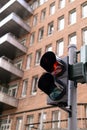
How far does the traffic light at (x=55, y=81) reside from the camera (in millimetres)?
2449

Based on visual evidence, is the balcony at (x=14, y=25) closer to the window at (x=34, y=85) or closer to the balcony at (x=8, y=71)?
the balcony at (x=8, y=71)

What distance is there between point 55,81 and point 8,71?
18.9 meters

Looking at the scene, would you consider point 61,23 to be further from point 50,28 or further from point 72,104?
point 72,104

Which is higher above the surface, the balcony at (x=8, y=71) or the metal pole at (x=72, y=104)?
the balcony at (x=8, y=71)

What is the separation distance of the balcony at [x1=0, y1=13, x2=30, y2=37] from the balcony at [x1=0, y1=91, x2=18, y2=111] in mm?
7604

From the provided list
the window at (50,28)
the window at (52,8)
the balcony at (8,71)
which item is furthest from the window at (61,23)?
the balcony at (8,71)

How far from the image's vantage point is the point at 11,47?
2283cm

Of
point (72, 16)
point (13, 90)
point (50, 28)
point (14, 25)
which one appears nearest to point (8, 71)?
point (13, 90)

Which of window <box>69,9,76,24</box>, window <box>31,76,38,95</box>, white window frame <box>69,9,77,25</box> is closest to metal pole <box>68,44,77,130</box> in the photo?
window <box>31,76,38,95</box>

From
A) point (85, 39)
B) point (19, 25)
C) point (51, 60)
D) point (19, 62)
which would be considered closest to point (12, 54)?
point (19, 62)

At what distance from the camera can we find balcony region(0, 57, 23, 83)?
68.0 ft

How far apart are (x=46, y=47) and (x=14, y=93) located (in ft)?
17.1

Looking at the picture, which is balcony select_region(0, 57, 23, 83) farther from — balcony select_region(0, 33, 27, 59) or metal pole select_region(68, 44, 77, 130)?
metal pole select_region(68, 44, 77, 130)

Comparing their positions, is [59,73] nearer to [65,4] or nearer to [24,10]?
[65,4]
